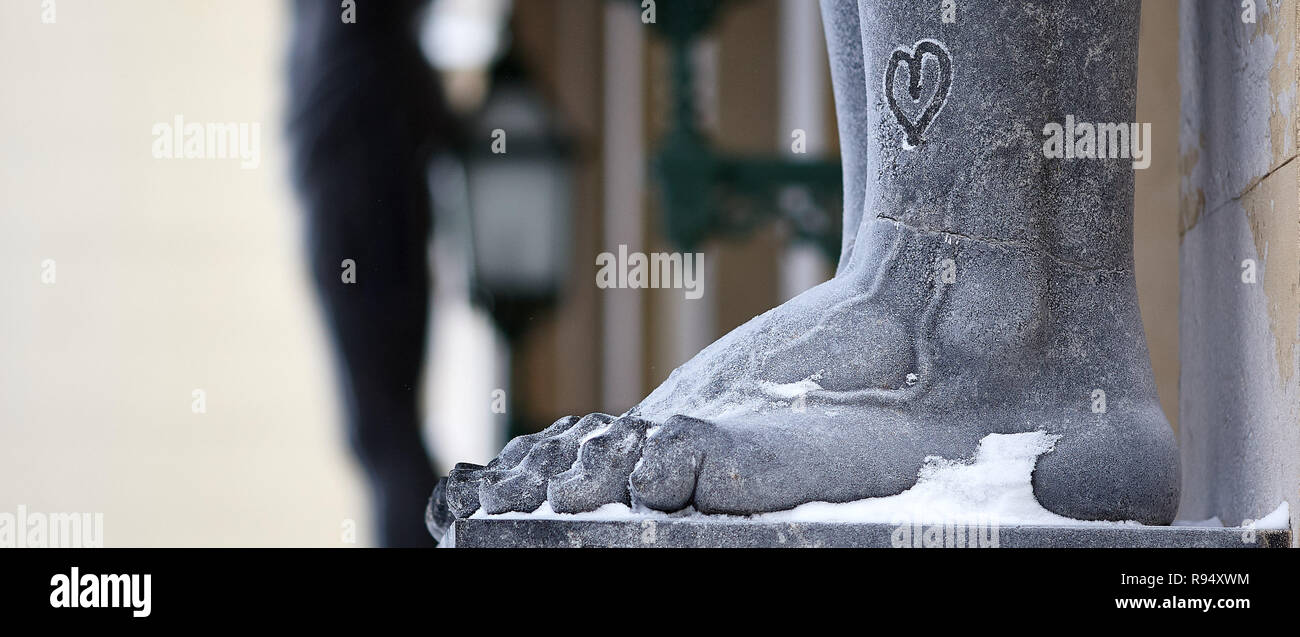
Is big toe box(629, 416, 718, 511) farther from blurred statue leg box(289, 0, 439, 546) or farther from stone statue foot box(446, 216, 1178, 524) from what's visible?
blurred statue leg box(289, 0, 439, 546)

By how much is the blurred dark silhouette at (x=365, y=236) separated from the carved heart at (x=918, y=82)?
6.75ft

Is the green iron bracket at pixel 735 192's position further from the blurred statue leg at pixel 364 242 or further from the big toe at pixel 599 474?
the big toe at pixel 599 474

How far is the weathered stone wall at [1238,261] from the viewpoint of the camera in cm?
149

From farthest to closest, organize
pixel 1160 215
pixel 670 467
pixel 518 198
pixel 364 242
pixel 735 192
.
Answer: pixel 518 198 → pixel 735 192 → pixel 364 242 → pixel 1160 215 → pixel 670 467

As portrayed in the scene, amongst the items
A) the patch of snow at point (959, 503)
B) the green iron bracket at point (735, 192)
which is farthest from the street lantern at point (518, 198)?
the patch of snow at point (959, 503)

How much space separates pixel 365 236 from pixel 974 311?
7.66 ft

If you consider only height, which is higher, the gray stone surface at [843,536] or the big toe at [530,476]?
the big toe at [530,476]

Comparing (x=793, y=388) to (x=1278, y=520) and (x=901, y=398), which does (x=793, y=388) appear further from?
(x=1278, y=520)

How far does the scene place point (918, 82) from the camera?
159 cm

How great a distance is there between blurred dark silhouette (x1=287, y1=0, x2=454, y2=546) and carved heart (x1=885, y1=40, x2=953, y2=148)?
206cm

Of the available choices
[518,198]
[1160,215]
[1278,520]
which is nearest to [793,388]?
[1278,520]

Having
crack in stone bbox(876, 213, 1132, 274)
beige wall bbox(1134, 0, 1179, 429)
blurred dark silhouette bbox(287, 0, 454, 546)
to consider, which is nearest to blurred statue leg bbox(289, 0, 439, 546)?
blurred dark silhouette bbox(287, 0, 454, 546)
